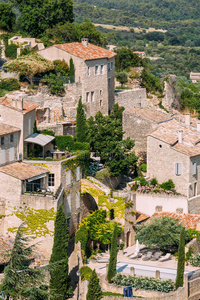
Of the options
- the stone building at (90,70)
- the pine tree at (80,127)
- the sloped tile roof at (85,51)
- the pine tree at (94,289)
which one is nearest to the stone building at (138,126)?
the stone building at (90,70)

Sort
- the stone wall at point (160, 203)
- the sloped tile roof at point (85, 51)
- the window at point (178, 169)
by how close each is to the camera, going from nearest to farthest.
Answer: the stone wall at point (160, 203), the window at point (178, 169), the sloped tile roof at point (85, 51)

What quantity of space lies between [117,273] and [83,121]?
16091 mm

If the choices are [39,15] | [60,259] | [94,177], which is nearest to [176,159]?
[94,177]

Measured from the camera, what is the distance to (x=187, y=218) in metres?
50.8

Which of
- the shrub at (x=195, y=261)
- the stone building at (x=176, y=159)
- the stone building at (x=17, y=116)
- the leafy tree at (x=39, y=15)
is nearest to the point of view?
the shrub at (x=195, y=261)

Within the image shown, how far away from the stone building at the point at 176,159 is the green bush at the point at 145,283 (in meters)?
11.7

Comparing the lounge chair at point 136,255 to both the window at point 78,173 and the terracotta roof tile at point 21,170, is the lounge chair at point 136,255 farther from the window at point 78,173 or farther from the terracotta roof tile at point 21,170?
the terracotta roof tile at point 21,170

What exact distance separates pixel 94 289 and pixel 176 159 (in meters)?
15.9

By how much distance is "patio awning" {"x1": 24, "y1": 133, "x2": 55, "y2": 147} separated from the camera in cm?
4975

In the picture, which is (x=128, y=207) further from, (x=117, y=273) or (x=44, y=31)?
(x=44, y=31)

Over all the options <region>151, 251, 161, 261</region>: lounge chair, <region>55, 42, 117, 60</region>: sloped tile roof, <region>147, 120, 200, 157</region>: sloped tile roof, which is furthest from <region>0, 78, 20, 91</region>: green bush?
<region>151, 251, 161, 261</region>: lounge chair

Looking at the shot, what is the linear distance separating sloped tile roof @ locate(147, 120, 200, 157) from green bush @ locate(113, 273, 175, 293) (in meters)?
13.4

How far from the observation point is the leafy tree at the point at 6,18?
74750 mm

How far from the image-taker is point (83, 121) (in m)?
55.0
